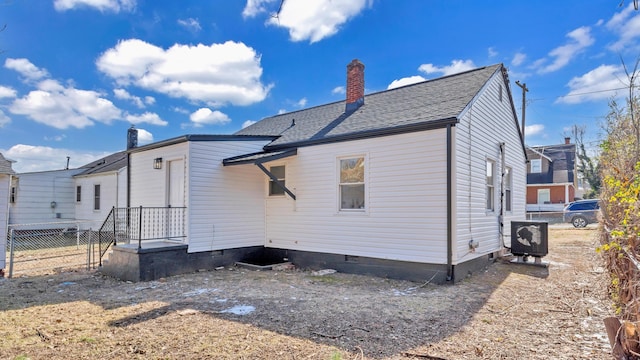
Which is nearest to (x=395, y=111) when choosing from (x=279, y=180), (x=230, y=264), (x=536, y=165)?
(x=279, y=180)

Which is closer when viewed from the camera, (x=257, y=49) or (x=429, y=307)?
(x=429, y=307)

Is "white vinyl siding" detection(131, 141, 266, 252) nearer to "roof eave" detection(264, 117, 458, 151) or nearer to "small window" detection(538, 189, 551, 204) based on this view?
"roof eave" detection(264, 117, 458, 151)

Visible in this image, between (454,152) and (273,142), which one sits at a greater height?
(273,142)

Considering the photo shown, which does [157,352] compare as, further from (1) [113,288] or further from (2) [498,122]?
(2) [498,122]

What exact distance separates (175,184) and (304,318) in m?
5.69

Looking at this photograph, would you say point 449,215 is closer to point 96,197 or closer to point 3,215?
point 3,215

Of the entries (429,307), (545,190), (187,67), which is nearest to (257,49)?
(187,67)

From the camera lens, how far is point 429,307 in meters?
5.39

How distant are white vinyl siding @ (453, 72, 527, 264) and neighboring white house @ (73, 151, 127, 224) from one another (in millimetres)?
13084

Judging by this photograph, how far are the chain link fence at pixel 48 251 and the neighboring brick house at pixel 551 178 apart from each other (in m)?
31.0

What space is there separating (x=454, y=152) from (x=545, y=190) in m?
30.2

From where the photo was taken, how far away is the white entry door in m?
8.84

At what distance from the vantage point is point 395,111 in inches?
340

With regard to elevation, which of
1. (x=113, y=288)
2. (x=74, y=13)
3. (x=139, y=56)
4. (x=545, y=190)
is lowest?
(x=113, y=288)
